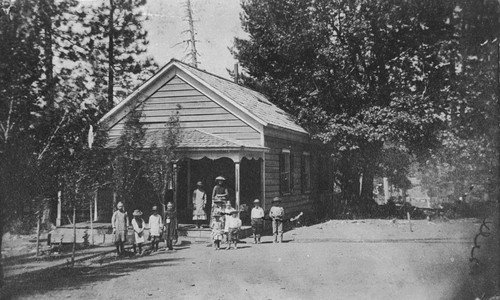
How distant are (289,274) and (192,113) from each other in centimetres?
896

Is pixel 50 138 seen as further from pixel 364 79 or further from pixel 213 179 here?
pixel 364 79

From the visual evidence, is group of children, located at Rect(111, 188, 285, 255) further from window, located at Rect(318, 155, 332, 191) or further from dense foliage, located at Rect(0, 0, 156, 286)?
window, located at Rect(318, 155, 332, 191)

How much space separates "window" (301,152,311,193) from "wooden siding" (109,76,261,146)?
5.11m

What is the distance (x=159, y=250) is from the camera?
12102mm

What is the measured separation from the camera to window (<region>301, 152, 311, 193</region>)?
797 inches

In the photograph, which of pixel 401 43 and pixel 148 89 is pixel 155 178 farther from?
pixel 401 43

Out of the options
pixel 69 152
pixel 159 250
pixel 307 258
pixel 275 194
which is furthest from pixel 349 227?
pixel 69 152

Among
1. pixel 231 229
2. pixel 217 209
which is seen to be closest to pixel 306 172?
pixel 217 209

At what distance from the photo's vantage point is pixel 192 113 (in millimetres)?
16406

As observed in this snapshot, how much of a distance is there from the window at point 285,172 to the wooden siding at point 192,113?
7.86 feet

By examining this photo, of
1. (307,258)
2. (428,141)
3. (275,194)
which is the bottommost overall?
(307,258)

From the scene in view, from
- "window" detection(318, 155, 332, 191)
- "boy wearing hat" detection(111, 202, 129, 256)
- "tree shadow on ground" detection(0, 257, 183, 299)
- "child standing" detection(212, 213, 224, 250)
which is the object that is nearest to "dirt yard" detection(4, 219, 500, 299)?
"tree shadow on ground" detection(0, 257, 183, 299)

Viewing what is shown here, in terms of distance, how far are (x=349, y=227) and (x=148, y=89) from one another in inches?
377

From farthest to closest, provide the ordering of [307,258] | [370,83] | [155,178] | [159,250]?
[370,83] < [155,178] < [159,250] < [307,258]
